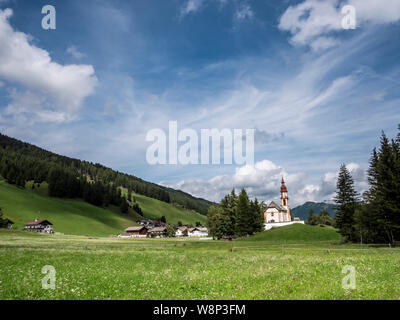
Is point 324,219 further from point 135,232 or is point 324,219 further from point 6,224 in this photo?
point 6,224

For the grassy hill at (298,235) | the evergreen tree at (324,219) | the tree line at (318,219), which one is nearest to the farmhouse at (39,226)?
the grassy hill at (298,235)

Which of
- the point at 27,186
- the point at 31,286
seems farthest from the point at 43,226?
the point at 31,286

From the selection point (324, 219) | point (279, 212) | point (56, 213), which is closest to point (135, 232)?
point (56, 213)

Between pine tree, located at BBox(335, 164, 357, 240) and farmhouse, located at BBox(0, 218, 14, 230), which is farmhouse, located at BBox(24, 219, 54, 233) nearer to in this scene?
farmhouse, located at BBox(0, 218, 14, 230)

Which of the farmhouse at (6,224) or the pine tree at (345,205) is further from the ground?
the pine tree at (345,205)

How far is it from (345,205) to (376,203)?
17.2 meters

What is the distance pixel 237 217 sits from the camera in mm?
97312

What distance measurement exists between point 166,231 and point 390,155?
558 ft

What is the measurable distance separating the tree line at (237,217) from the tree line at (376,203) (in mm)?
33886

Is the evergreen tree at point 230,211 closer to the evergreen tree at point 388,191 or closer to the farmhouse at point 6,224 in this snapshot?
the evergreen tree at point 388,191

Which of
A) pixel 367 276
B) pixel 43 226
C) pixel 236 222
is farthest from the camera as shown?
pixel 43 226

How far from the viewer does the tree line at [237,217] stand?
9631 centimetres

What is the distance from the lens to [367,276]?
50.9ft
